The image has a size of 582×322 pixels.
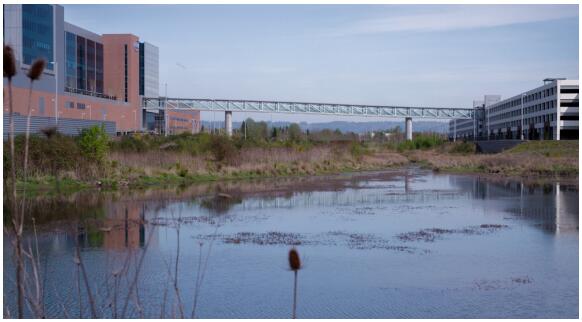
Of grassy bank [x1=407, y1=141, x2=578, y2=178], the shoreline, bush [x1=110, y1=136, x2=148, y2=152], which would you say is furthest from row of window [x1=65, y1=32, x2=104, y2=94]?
bush [x1=110, y1=136, x2=148, y2=152]

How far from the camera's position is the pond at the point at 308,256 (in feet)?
34.7

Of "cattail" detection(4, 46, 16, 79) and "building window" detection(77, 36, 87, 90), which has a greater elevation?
"building window" detection(77, 36, 87, 90)

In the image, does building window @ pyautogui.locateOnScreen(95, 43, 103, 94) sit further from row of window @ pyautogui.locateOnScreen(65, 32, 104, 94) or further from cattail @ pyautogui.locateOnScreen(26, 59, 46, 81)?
cattail @ pyautogui.locateOnScreen(26, 59, 46, 81)

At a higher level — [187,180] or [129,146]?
[129,146]

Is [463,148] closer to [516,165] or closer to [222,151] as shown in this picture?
[516,165]

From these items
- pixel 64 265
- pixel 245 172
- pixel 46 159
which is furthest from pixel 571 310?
→ pixel 245 172

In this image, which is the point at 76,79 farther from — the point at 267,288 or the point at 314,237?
the point at 267,288

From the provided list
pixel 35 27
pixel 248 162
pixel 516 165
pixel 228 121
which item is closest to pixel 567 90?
pixel 228 121

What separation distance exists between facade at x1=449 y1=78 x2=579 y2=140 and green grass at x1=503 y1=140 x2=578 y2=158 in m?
11.8

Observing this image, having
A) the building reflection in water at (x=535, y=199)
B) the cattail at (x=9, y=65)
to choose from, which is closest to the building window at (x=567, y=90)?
the building reflection in water at (x=535, y=199)

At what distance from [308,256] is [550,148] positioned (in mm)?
53873

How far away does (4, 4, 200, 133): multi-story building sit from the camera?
6278 cm

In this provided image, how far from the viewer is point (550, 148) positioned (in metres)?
63.9

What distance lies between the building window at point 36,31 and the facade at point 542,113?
163ft
